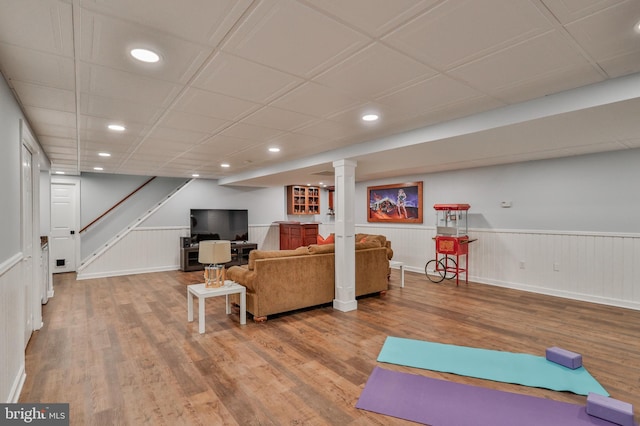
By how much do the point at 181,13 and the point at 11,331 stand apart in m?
2.57

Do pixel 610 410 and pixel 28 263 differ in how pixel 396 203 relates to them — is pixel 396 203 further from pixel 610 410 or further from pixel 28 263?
pixel 28 263

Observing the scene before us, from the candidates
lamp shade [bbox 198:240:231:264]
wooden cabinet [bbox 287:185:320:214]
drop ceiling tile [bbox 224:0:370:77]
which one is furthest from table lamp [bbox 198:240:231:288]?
wooden cabinet [bbox 287:185:320:214]

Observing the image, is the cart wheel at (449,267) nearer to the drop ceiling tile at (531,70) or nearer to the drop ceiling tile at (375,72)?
the drop ceiling tile at (531,70)

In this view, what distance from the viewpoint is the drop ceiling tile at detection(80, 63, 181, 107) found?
7.42 ft

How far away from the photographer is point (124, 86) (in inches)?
98.0

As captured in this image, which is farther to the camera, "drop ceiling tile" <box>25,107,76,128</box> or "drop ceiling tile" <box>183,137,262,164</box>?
"drop ceiling tile" <box>183,137,262,164</box>

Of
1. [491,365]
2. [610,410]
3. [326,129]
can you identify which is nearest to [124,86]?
[326,129]

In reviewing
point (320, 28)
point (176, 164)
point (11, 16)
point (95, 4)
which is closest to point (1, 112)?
point (11, 16)

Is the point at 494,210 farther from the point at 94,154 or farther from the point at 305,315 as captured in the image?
the point at 94,154

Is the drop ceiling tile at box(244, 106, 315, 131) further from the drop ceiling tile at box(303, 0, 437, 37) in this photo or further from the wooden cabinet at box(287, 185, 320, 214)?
the wooden cabinet at box(287, 185, 320, 214)

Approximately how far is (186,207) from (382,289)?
222 inches

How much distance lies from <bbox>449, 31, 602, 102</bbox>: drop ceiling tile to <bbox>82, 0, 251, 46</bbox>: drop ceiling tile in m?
1.56

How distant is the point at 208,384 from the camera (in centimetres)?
268

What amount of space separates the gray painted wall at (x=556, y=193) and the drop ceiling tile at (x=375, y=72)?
4417mm
